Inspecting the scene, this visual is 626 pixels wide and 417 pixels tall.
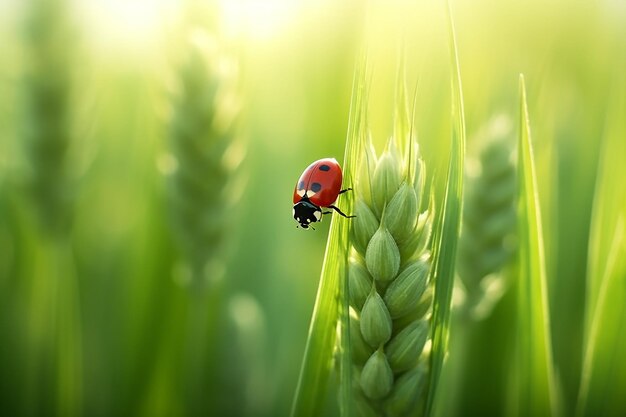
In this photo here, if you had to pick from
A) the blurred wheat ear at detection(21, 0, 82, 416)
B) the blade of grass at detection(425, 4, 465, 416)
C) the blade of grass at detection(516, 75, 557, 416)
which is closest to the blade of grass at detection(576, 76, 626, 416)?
the blade of grass at detection(516, 75, 557, 416)

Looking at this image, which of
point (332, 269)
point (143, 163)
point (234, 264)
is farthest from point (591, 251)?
point (143, 163)

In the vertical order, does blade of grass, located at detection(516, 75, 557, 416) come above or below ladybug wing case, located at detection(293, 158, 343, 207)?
below

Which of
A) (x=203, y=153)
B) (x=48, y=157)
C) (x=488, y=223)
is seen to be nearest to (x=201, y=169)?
(x=203, y=153)

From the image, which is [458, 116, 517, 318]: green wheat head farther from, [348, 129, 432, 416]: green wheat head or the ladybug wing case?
[348, 129, 432, 416]: green wheat head

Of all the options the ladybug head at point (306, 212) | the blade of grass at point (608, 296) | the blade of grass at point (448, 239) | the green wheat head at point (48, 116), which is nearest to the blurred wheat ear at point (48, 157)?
the green wheat head at point (48, 116)

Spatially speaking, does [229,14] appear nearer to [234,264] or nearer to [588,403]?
[234,264]

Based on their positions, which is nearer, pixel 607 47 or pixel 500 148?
pixel 500 148

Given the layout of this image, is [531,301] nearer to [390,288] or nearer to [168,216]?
[390,288]
